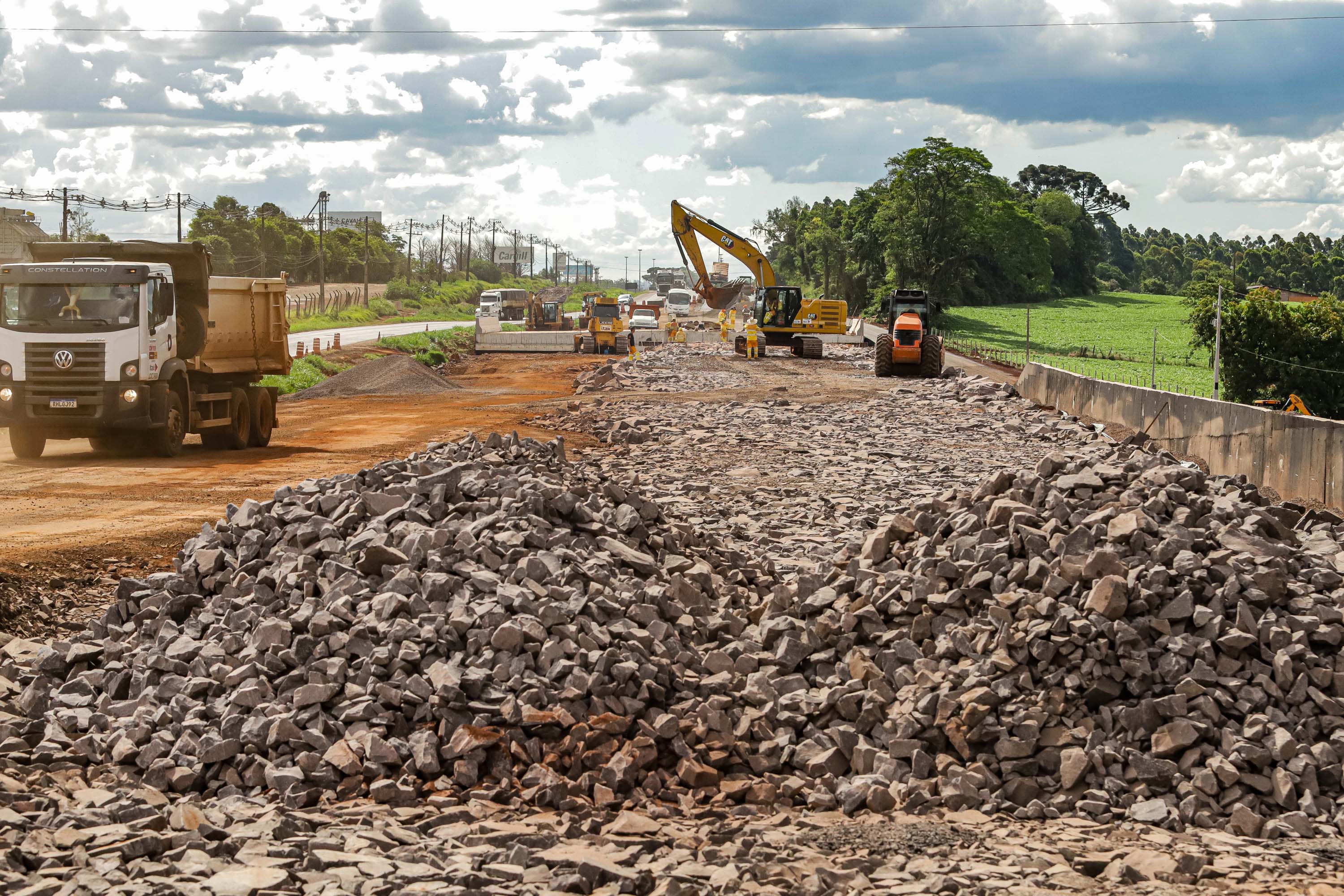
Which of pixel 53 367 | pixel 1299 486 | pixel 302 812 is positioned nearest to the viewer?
pixel 302 812

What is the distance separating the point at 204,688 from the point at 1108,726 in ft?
Result: 19.7

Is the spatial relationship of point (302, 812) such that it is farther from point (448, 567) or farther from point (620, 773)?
point (448, 567)

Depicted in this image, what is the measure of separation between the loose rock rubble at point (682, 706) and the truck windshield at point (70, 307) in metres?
9.83

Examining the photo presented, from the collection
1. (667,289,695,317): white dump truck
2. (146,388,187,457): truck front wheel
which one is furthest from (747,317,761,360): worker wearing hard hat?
(667,289,695,317): white dump truck

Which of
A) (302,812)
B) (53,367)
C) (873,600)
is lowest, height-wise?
(302,812)

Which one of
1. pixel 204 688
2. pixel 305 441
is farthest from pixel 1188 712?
pixel 305 441

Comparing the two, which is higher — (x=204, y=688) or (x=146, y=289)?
(x=146, y=289)

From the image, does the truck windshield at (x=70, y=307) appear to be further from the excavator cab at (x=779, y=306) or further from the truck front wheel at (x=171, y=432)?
the excavator cab at (x=779, y=306)

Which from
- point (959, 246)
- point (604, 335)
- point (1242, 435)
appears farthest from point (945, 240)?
point (1242, 435)

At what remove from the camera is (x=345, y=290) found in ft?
335

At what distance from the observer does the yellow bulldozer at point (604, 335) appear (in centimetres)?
5103

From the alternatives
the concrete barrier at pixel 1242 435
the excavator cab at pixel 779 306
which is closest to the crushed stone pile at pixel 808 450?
the concrete barrier at pixel 1242 435

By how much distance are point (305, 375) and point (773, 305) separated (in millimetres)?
18367

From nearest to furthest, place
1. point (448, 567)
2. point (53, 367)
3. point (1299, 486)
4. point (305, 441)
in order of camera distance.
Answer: point (448, 567)
point (1299, 486)
point (53, 367)
point (305, 441)
